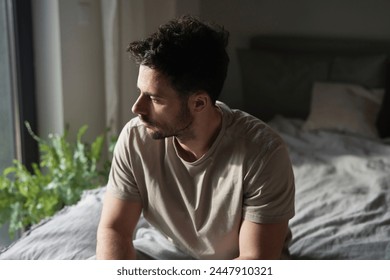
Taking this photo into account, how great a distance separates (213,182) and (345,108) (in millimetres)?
509

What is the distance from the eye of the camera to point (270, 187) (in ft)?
3.48

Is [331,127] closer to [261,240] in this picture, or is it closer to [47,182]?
[261,240]

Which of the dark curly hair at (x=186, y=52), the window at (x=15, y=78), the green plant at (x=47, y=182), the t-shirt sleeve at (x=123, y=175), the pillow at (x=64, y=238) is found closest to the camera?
the dark curly hair at (x=186, y=52)

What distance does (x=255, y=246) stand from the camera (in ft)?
3.49

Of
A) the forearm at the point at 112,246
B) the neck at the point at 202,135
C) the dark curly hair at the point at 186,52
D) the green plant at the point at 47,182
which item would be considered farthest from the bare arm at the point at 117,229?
the green plant at the point at 47,182

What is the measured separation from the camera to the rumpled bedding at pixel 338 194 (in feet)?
4.30

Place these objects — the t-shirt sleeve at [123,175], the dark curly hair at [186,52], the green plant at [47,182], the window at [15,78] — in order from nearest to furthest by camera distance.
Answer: the dark curly hair at [186,52] → the t-shirt sleeve at [123,175] → the window at [15,78] → the green plant at [47,182]

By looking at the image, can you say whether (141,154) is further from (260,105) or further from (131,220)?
(260,105)

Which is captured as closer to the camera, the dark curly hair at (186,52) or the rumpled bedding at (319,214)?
the dark curly hair at (186,52)

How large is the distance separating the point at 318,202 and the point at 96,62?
61cm

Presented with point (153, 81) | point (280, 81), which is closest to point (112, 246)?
point (153, 81)

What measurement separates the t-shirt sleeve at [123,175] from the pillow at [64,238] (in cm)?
21

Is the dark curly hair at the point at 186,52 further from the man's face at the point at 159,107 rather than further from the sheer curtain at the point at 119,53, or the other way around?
the sheer curtain at the point at 119,53
